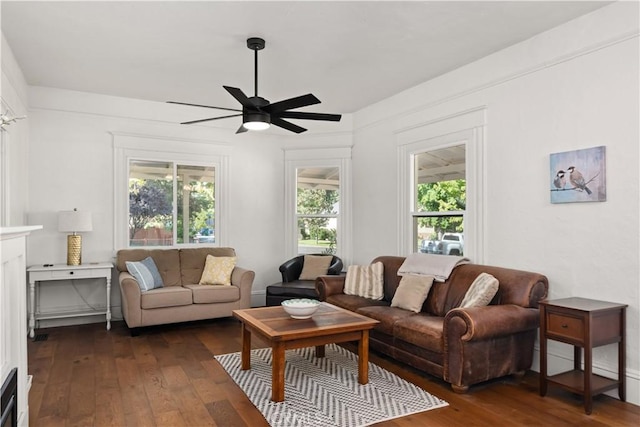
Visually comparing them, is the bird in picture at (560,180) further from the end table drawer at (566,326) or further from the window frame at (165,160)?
the window frame at (165,160)

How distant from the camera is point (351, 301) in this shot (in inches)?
185

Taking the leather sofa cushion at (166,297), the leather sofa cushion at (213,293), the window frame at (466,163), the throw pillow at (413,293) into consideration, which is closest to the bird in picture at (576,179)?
the window frame at (466,163)

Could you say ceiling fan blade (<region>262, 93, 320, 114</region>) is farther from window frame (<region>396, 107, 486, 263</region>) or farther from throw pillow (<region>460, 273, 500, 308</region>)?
throw pillow (<region>460, 273, 500, 308</region>)

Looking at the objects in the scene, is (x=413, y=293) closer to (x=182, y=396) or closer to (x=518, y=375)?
(x=518, y=375)

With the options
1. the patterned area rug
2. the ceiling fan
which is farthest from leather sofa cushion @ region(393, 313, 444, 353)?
the ceiling fan

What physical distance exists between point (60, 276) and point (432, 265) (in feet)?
13.4

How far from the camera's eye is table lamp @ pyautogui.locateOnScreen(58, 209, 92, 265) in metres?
5.11

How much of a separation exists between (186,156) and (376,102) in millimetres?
2713

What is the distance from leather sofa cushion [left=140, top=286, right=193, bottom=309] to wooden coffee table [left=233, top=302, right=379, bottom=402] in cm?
149

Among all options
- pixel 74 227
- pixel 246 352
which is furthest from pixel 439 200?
pixel 74 227

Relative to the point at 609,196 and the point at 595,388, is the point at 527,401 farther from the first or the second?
the point at 609,196

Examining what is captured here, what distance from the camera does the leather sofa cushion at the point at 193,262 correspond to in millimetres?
5695

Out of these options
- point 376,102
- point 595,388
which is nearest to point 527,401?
point 595,388

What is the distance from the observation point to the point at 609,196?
328 cm
